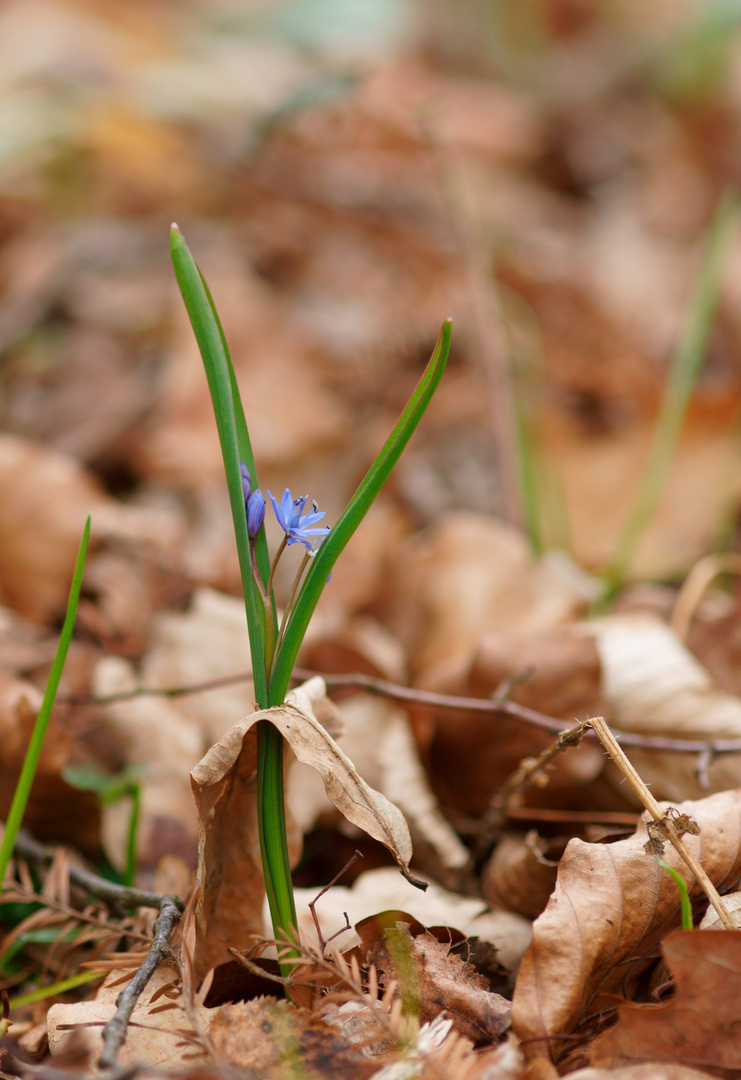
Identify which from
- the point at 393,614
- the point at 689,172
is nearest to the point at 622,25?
the point at 689,172

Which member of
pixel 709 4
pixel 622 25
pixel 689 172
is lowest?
pixel 689 172

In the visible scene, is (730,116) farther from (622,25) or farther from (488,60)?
(488,60)

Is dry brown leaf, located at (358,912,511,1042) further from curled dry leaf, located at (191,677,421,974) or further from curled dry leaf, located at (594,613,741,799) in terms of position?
curled dry leaf, located at (594,613,741,799)

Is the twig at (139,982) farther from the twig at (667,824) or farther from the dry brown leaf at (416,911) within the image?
the twig at (667,824)

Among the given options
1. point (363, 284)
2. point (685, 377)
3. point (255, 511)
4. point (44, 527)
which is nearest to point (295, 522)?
point (255, 511)

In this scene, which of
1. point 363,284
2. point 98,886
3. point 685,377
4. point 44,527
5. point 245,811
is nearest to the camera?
point 245,811

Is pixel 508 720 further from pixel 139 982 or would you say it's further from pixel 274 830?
pixel 139 982

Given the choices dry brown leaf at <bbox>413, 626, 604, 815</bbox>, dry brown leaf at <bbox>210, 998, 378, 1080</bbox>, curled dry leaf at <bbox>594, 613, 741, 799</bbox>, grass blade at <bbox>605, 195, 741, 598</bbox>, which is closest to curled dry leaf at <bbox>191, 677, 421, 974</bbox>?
dry brown leaf at <bbox>210, 998, 378, 1080</bbox>
